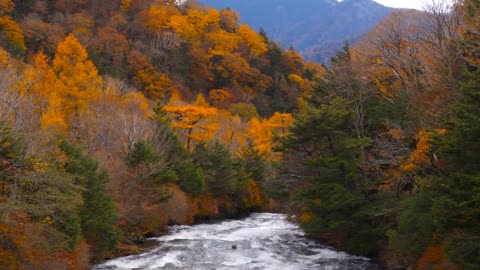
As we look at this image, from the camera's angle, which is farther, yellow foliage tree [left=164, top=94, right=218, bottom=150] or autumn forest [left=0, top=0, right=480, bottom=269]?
yellow foliage tree [left=164, top=94, right=218, bottom=150]

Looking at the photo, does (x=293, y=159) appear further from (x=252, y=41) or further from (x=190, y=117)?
(x=252, y=41)

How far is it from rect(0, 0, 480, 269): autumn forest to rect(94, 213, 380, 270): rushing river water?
1.20 metres

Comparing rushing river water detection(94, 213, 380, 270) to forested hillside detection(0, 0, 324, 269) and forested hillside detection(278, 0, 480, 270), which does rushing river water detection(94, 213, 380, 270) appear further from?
forested hillside detection(0, 0, 324, 269)

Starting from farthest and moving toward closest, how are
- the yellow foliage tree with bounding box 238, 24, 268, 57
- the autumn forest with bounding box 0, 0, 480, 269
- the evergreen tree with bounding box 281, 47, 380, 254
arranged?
the yellow foliage tree with bounding box 238, 24, 268, 57 → the evergreen tree with bounding box 281, 47, 380, 254 → the autumn forest with bounding box 0, 0, 480, 269

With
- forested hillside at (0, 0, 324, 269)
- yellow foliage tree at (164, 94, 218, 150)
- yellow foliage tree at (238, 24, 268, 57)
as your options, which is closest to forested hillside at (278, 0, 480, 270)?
forested hillside at (0, 0, 324, 269)

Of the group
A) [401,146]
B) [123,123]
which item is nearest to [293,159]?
Answer: [401,146]

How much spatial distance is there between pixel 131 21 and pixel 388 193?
62.4m

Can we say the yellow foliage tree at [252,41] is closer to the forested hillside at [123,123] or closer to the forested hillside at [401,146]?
the forested hillside at [123,123]

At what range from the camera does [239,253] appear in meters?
23.9

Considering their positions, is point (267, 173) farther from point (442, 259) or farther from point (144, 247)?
point (442, 259)

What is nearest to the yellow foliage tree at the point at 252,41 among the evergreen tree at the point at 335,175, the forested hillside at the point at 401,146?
the forested hillside at the point at 401,146

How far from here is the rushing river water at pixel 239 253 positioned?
68.7 feet

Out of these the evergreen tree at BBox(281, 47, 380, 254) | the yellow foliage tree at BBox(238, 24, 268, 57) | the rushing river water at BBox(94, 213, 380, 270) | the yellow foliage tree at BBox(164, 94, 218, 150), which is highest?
the yellow foliage tree at BBox(238, 24, 268, 57)

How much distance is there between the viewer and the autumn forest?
46.7 feet
